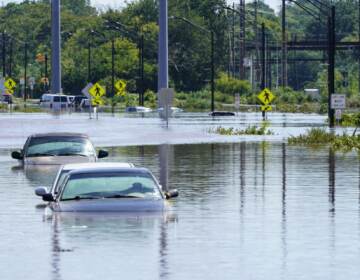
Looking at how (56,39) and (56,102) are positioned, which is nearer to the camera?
(56,39)

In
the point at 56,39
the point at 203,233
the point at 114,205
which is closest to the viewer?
the point at 114,205

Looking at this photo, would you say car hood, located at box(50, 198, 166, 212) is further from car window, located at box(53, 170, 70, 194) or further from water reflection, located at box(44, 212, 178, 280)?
car window, located at box(53, 170, 70, 194)

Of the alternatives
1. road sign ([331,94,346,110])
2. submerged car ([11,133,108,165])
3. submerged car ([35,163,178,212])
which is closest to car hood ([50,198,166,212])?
submerged car ([35,163,178,212])

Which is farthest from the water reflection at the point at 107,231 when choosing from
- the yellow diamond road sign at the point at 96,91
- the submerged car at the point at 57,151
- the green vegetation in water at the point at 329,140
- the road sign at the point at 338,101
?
the yellow diamond road sign at the point at 96,91

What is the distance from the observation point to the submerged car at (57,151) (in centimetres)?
3338

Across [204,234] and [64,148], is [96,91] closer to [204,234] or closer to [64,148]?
[64,148]

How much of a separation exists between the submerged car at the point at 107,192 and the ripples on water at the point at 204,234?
0.57 feet

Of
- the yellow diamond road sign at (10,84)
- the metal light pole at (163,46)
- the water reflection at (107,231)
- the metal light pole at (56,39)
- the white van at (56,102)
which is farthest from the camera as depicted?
the yellow diamond road sign at (10,84)

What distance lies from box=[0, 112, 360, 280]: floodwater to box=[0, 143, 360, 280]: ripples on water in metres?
0.01

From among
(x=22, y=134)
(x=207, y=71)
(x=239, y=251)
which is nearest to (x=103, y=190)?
(x=239, y=251)

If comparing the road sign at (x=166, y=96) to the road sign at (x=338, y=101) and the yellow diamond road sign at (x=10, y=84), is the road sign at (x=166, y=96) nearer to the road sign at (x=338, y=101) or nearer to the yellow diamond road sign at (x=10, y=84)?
the road sign at (x=338, y=101)

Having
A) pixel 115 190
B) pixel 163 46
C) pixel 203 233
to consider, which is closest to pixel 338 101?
pixel 163 46

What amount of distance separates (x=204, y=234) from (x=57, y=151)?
1529cm

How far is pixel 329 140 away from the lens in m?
59.7
